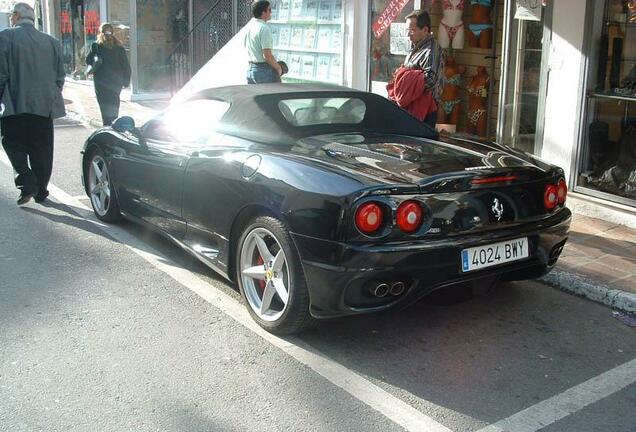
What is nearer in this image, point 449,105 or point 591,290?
point 591,290

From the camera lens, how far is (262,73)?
8.69 metres

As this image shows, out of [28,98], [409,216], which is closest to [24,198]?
[28,98]

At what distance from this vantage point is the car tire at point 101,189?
247 inches

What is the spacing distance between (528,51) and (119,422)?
20.1ft

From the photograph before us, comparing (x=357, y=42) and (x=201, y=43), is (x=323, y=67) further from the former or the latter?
(x=201, y=43)

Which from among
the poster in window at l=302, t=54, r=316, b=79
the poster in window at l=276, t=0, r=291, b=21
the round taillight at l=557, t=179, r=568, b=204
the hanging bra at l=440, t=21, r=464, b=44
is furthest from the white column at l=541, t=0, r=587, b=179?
the poster in window at l=276, t=0, r=291, b=21

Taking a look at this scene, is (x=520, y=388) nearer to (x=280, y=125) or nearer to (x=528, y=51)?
(x=280, y=125)

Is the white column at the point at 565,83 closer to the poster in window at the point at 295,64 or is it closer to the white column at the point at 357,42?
the white column at the point at 357,42

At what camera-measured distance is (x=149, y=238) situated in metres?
6.14

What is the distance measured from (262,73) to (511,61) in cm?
285

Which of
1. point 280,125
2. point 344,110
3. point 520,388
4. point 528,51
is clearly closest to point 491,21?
point 528,51

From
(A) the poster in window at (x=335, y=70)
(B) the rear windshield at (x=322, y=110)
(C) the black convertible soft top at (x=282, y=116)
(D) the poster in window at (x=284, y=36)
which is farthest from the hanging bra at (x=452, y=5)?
(B) the rear windshield at (x=322, y=110)

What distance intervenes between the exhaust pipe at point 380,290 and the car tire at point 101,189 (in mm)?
3193

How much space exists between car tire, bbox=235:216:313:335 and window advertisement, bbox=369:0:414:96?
5707mm
